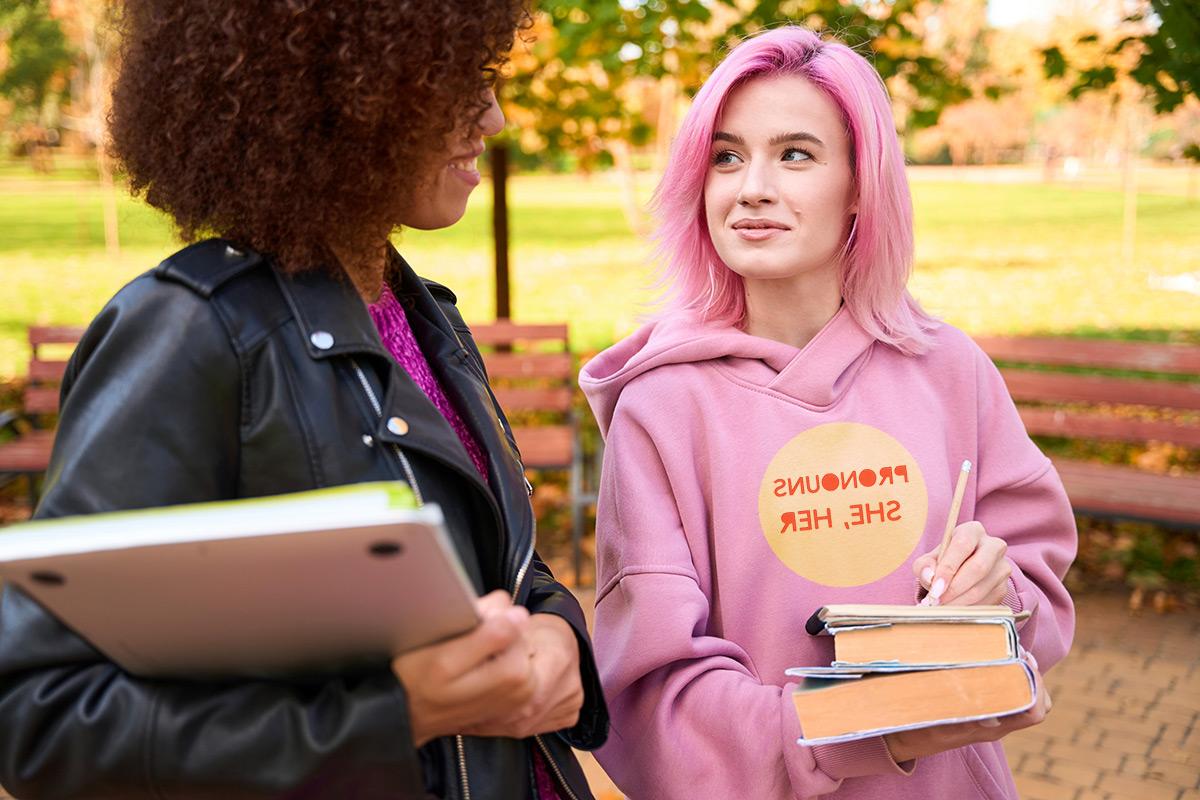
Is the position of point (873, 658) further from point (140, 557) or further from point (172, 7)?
point (172, 7)

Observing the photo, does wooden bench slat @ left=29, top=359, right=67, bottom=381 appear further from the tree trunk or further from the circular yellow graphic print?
the circular yellow graphic print

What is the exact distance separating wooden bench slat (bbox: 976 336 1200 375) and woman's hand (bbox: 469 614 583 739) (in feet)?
15.4

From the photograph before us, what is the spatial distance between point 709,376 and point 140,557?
117 centimetres

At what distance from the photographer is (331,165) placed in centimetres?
138

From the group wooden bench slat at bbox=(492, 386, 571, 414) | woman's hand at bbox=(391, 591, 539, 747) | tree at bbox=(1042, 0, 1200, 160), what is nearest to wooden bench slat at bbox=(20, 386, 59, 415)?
wooden bench slat at bbox=(492, 386, 571, 414)

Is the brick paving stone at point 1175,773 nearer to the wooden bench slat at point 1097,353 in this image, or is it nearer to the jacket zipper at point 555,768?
the wooden bench slat at point 1097,353

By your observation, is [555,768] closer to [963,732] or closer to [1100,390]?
[963,732]

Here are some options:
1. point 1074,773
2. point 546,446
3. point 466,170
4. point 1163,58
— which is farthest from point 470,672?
point 546,446

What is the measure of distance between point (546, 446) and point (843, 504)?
155 inches

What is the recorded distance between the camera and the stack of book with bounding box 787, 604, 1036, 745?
1445 mm

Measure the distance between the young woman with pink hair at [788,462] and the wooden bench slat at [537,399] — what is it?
13.5 ft

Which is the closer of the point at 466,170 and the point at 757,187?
the point at 466,170

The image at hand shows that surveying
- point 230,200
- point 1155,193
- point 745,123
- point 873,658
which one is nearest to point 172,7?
point 230,200

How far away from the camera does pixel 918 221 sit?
2662 cm
